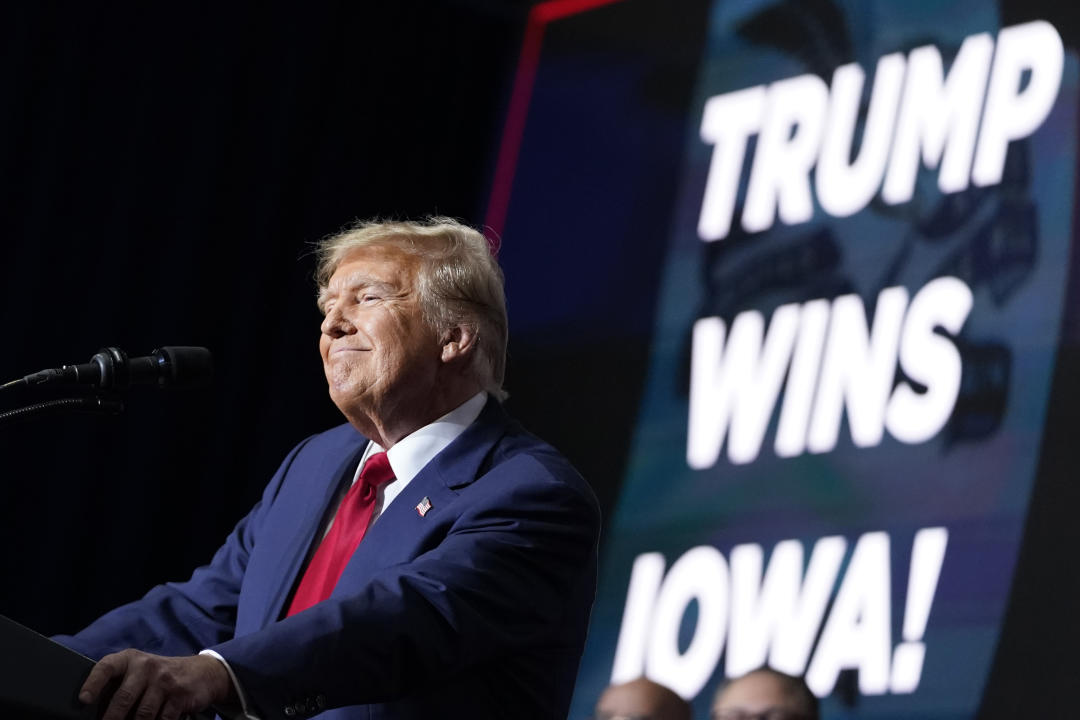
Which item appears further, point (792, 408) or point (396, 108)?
point (396, 108)

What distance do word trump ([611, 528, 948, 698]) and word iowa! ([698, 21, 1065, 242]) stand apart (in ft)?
3.00

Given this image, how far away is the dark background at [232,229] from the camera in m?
4.66

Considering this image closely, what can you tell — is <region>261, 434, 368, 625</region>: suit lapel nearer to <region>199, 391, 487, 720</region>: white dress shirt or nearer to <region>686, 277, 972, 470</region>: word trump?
<region>199, 391, 487, 720</region>: white dress shirt

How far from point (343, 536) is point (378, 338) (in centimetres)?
35

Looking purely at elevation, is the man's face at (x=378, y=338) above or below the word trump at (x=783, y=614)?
above

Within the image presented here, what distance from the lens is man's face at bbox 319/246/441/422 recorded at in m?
2.51

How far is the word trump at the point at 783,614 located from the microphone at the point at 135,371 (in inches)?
83.4

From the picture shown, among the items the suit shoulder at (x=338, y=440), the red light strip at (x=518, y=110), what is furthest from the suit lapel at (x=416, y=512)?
the red light strip at (x=518, y=110)

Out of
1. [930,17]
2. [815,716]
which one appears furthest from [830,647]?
[930,17]

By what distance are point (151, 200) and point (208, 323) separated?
429mm

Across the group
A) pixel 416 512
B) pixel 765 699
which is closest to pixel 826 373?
pixel 765 699

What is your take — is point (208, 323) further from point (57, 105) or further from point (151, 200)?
point (57, 105)

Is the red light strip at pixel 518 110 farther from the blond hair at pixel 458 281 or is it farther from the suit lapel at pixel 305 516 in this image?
the suit lapel at pixel 305 516

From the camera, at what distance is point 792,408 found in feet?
13.4
